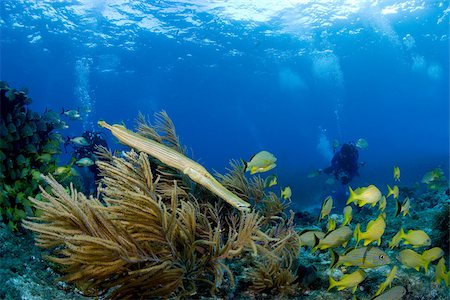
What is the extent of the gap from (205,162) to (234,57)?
40806 millimetres

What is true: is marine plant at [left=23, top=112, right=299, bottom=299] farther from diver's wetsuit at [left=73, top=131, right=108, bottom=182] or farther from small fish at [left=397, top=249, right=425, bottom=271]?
diver's wetsuit at [left=73, top=131, right=108, bottom=182]

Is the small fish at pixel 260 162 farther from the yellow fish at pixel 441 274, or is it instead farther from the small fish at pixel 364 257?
the yellow fish at pixel 441 274

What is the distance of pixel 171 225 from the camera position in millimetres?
2979

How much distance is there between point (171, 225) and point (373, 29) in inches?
1593

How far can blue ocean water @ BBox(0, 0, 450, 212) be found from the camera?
28.8 metres

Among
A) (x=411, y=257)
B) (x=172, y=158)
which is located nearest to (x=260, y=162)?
(x=411, y=257)

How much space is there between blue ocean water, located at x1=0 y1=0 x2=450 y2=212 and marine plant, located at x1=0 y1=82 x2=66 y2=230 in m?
2.95

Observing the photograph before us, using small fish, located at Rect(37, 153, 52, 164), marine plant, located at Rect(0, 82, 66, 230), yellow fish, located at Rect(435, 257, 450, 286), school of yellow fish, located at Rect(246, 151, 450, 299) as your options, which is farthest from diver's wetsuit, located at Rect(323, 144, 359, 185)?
small fish, located at Rect(37, 153, 52, 164)

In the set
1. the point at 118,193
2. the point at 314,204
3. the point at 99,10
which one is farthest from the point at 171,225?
the point at 99,10

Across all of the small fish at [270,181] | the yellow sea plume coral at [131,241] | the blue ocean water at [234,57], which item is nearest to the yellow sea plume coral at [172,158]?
the yellow sea plume coral at [131,241]

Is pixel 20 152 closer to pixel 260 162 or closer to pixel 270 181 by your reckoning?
pixel 260 162

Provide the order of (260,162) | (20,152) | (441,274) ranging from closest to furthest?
(441,274) < (260,162) < (20,152)

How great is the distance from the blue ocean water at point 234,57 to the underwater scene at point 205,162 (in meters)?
0.29

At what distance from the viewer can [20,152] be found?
5.81 m
